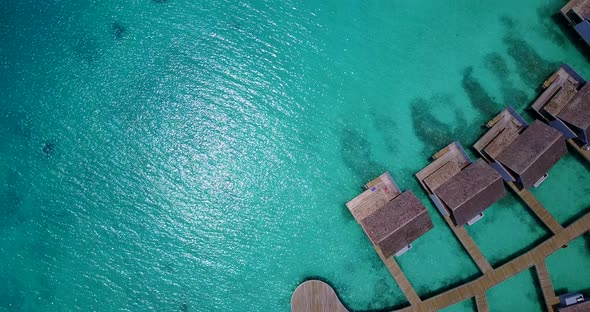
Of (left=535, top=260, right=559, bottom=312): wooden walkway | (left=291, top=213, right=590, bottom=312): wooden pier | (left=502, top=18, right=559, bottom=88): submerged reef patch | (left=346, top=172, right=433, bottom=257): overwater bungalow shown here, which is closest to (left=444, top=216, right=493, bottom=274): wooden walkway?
(left=291, top=213, right=590, bottom=312): wooden pier

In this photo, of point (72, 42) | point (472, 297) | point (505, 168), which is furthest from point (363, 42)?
point (72, 42)

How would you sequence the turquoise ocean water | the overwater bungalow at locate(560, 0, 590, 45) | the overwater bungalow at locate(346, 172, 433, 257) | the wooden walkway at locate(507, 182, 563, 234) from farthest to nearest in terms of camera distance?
the turquoise ocean water, the overwater bungalow at locate(560, 0, 590, 45), the wooden walkway at locate(507, 182, 563, 234), the overwater bungalow at locate(346, 172, 433, 257)

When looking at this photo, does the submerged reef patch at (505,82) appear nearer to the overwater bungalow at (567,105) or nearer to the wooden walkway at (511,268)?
the overwater bungalow at (567,105)

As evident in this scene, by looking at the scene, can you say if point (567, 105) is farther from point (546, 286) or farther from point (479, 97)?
point (546, 286)

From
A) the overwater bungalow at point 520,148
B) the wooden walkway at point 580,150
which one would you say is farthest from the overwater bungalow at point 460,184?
the wooden walkway at point 580,150

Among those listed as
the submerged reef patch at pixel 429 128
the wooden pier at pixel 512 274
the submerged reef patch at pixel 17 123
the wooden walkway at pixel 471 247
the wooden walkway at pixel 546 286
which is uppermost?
the submerged reef patch at pixel 17 123

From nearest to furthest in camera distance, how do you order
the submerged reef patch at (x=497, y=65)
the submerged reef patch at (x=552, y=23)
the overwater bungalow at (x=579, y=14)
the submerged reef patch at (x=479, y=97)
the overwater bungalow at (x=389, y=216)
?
1. the overwater bungalow at (x=389, y=216)
2. the overwater bungalow at (x=579, y=14)
3. the submerged reef patch at (x=479, y=97)
4. the submerged reef patch at (x=497, y=65)
5. the submerged reef patch at (x=552, y=23)

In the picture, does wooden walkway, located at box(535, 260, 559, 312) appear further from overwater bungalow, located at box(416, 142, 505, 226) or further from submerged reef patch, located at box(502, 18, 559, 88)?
submerged reef patch, located at box(502, 18, 559, 88)
